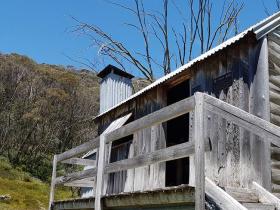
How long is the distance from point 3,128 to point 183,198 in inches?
976

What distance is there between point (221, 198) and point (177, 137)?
8.71m

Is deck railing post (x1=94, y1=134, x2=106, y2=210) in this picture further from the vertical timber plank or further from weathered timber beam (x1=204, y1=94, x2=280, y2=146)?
weathered timber beam (x1=204, y1=94, x2=280, y2=146)

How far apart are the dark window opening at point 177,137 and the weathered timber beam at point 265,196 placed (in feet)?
18.2

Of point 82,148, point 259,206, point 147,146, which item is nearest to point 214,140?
point 259,206

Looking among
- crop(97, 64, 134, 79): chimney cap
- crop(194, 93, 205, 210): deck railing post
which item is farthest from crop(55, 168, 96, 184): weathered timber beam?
crop(97, 64, 134, 79): chimney cap

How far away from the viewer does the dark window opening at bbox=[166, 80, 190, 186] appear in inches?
512

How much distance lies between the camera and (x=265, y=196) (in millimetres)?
6789

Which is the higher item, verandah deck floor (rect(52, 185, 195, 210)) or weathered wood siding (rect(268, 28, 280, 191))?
weathered wood siding (rect(268, 28, 280, 191))

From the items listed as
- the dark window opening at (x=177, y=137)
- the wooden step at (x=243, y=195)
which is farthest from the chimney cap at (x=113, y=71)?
the wooden step at (x=243, y=195)

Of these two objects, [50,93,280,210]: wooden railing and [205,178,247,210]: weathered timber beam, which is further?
[50,93,280,210]: wooden railing

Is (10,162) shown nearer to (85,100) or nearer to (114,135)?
(85,100)

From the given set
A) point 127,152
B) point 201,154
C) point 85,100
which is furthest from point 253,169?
point 85,100

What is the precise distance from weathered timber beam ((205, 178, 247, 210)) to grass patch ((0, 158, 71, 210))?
1503 centimetres

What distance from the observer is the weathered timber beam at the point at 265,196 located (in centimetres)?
629
